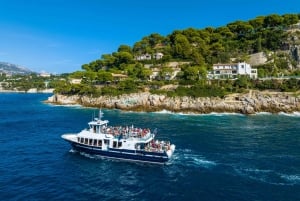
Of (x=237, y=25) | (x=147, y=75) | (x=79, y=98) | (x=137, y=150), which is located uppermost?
(x=237, y=25)

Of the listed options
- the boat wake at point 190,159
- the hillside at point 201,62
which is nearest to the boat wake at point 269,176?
the boat wake at point 190,159

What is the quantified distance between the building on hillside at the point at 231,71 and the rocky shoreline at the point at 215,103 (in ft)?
67.7

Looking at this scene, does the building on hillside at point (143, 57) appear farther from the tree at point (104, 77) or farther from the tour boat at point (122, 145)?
the tour boat at point (122, 145)

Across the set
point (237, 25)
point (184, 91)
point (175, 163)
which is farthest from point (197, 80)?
point (175, 163)

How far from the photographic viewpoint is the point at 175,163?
40.4 meters

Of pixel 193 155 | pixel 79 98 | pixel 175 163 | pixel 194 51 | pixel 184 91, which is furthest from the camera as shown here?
pixel 194 51

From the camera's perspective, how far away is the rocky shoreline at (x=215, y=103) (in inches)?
3381

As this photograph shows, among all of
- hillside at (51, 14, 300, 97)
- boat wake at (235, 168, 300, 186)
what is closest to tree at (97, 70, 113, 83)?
hillside at (51, 14, 300, 97)

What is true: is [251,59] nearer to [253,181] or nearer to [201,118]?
[201,118]

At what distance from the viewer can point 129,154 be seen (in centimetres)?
4150

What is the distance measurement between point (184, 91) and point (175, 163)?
58.4 m

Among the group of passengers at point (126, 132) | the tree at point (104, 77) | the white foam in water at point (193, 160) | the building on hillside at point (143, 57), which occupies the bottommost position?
the white foam in water at point (193, 160)

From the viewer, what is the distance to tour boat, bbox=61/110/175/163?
40.7 m

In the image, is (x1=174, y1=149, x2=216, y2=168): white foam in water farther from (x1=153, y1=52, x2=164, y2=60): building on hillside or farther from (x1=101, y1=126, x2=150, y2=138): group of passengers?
(x1=153, y1=52, x2=164, y2=60): building on hillside
